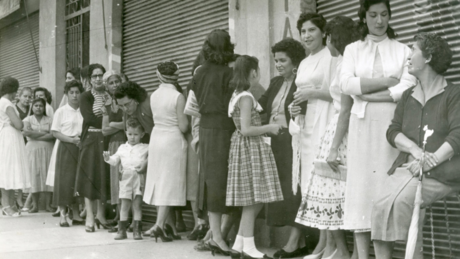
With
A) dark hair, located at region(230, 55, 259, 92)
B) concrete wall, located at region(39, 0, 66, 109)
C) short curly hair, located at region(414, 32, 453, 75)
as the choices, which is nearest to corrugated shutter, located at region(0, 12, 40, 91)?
concrete wall, located at region(39, 0, 66, 109)

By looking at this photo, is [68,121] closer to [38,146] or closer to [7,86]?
[7,86]

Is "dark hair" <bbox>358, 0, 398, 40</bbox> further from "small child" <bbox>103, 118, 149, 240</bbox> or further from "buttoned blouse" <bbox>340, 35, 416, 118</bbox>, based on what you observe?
"small child" <bbox>103, 118, 149, 240</bbox>

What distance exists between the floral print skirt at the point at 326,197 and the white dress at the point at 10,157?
232 inches

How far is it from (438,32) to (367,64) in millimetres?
792

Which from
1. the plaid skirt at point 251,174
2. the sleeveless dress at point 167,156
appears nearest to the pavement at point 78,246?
the sleeveless dress at point 167,156

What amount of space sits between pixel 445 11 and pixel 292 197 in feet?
6.58

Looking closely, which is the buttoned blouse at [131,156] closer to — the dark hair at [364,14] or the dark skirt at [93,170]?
the dark skirt at [93,170]

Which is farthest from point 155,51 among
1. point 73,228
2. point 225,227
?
point 225,227

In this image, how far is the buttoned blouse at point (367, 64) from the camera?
4277 mm

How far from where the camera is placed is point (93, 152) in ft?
25.2

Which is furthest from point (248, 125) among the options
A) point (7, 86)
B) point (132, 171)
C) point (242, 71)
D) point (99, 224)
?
point (7, 86)

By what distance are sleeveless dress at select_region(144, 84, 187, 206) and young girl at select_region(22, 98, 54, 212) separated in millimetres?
3765

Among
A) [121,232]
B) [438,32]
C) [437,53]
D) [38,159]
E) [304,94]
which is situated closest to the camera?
[437,53]

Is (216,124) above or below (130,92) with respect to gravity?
below
